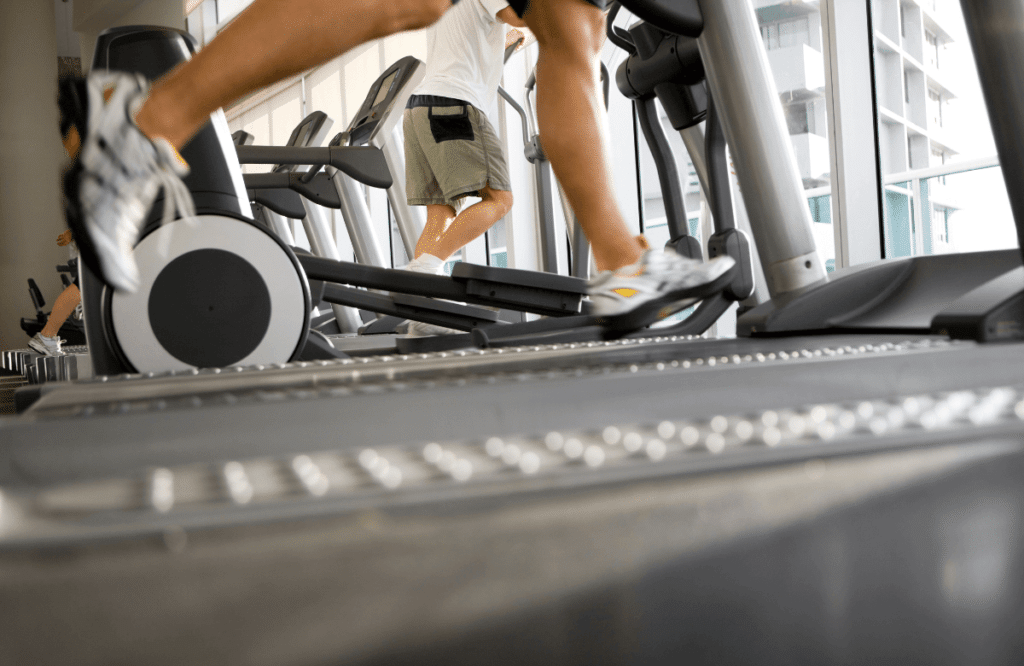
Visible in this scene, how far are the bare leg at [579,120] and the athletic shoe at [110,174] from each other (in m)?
0.89

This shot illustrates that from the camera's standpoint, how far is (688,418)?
0.56m

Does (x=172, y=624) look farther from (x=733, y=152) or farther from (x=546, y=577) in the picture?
(x=733, y=152)

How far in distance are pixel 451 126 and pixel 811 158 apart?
2708mm

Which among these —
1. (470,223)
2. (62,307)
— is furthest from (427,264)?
(62,307)

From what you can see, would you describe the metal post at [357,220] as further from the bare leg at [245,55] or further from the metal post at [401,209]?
the bare leg at [245,55]

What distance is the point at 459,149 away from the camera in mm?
3244

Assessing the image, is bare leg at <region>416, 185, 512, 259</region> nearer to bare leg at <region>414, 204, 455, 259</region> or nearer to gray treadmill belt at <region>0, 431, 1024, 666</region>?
bare leg at <region>414, 204, 455, 259</region>

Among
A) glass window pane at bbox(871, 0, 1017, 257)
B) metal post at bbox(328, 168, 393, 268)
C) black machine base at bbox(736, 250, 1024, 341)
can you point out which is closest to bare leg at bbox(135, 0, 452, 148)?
black machine base at bbox(736, 250, 1024, 341)

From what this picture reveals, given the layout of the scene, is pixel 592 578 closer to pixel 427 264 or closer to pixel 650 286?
pixel 650 286

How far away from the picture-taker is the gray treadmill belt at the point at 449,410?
0.50 meters

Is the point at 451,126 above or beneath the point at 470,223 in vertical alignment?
above

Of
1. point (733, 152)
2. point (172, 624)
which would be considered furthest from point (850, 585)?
point (733, 152)

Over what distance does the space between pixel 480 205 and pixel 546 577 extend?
3.04m

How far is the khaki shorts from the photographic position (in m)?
3.22
